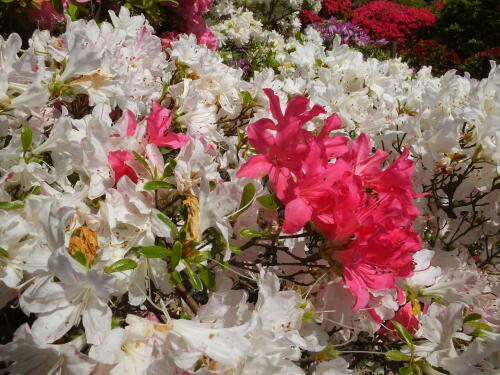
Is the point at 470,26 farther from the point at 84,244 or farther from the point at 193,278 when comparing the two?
the point at 84,244

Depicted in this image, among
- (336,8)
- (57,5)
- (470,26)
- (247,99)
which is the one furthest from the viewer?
(470,26)

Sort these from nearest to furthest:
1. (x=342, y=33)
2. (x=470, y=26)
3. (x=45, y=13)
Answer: (x=45, y=13) → (x=342, y=33) → (x=470, y=26)

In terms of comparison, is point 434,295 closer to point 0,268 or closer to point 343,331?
point 343,331

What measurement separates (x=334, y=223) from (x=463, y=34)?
1594 centimetres

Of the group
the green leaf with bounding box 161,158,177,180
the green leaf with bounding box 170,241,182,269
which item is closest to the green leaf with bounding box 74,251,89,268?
the green leaf with bounding box 170,241,182,269

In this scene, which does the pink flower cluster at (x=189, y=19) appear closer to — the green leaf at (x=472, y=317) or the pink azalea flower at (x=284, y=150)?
the pink azalea flower at (x=284, y=150)

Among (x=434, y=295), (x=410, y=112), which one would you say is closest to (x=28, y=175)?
(x=434, y=295)

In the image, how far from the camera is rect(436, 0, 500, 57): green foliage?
1424cm

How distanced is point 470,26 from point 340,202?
629 inches

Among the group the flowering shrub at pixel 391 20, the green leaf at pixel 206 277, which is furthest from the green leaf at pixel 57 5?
the flowering shrub at pixel 391 20

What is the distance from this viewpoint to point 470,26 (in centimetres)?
1450

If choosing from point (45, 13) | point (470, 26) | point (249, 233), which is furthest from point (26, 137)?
point (470, 26)

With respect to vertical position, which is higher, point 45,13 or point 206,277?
point 45,13

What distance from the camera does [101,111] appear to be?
108 cm
